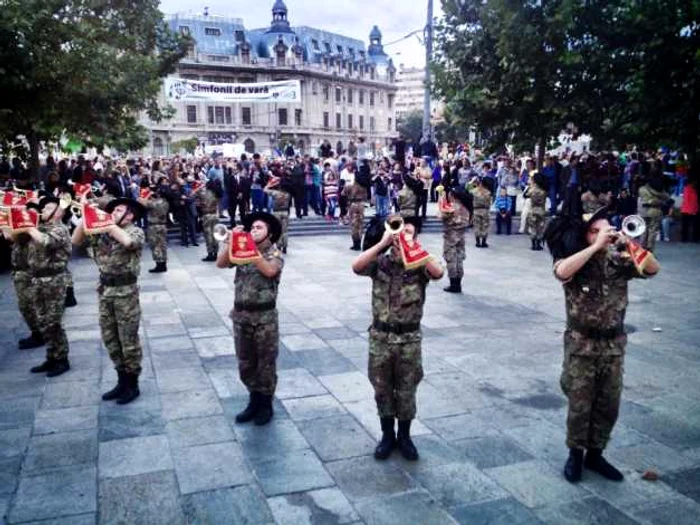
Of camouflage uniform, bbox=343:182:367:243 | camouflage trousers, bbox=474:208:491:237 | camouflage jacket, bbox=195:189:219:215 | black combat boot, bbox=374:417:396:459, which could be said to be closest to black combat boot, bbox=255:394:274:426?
black combat boot, bbox=374:417:396:459

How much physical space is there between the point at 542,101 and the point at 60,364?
51.2ft

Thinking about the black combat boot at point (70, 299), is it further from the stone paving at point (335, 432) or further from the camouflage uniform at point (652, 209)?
the camouflage uniform at point (652, 209)

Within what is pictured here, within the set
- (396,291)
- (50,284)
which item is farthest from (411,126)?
(396,291)

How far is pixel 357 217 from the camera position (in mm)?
16141

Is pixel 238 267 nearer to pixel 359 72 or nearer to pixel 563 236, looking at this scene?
pixel 563 236

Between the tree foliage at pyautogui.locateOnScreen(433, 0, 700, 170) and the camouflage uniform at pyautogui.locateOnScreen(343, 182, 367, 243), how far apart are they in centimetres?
556

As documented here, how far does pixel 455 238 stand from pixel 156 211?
6.63 metres

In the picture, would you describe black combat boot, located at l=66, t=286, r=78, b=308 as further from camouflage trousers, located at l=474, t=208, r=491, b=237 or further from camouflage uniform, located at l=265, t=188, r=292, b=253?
camouflage trousers, located at l=474, t=208, r=491, b=237

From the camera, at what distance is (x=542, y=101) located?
725 inches

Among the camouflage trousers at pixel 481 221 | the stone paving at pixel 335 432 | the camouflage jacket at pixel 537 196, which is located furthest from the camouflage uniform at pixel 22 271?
the camouflage jacket at pixel 537 196

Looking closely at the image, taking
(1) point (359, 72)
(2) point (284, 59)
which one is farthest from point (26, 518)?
(1) point (359, 72)

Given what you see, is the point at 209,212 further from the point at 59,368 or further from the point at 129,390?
the point at 129,390

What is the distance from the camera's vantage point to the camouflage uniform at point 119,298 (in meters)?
6.26

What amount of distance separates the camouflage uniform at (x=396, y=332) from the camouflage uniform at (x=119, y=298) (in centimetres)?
269
